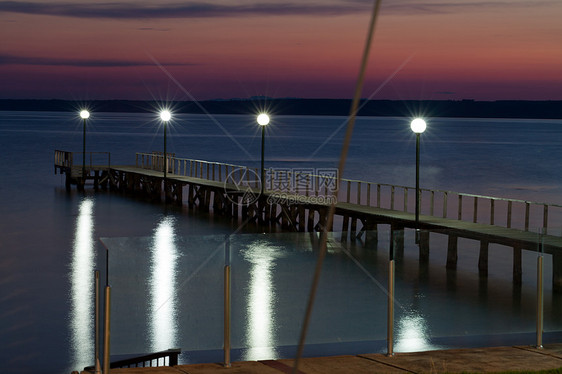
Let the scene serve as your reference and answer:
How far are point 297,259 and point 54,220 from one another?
28.3 meters

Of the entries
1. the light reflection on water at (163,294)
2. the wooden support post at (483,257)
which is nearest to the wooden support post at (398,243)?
the wooden support post at (483,257)

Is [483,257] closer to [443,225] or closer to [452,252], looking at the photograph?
[452,252]

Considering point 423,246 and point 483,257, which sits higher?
point 423,246

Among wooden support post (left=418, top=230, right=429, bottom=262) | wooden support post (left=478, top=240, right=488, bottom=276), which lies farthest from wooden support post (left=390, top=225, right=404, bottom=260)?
wooden support post (left=478, top=240, right=488, bottom=276)

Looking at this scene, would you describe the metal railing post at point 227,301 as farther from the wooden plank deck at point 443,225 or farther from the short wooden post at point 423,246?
the wooden plank deck at point 443,225

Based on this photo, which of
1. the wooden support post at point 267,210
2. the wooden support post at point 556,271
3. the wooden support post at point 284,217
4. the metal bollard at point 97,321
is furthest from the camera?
the wooden support post at point 267,210

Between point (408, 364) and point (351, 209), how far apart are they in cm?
1850

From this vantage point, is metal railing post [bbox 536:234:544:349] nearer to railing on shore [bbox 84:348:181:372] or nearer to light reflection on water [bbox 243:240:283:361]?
light reflection on water [bbox 243:240:283:361]

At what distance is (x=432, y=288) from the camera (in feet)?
26.8

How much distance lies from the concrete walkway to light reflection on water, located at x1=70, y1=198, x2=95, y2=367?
22.5 ft

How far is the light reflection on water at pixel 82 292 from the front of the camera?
48.5ft

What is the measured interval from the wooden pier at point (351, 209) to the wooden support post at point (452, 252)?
1 cm

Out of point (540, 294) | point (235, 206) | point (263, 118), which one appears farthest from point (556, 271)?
point (235, 206)

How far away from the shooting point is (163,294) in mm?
7379
